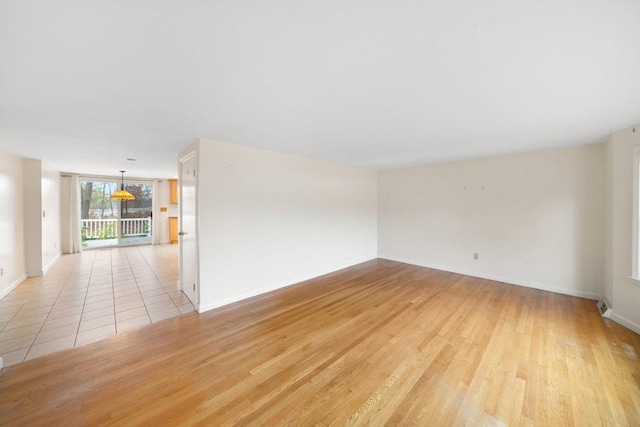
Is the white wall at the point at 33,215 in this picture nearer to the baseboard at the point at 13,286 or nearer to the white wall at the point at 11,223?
the white wall at the point at 11,223

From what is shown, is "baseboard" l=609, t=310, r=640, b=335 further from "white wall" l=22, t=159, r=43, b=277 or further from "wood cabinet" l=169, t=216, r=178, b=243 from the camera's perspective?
"wood cabinet" l=169, t=216, r=178, b=243

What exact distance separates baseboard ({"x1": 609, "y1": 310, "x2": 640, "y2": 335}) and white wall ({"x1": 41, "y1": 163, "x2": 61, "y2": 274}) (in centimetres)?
902

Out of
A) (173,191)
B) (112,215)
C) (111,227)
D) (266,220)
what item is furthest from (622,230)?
(111,227)

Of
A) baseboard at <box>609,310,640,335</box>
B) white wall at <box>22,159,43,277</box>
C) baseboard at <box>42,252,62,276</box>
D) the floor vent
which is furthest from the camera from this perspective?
baseboard at <box>42,252,62,276</box>

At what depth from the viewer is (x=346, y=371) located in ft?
6.28

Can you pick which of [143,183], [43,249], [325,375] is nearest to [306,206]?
[325,375]

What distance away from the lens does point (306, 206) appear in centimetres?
430

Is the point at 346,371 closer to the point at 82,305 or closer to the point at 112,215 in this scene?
the point at 82,305

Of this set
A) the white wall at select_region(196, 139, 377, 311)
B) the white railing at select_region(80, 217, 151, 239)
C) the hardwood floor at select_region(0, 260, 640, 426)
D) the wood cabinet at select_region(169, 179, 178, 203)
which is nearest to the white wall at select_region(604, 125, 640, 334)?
the hardwood floor at select_region(0, 260, 640, 426)

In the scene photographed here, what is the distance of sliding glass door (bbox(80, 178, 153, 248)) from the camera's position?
23.4ft

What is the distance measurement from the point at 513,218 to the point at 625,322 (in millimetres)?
1821

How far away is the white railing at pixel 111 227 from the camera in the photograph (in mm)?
7164

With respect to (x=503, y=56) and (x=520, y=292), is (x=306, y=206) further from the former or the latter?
(x=520, y=292)

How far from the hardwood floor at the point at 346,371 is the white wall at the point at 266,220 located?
63cm
